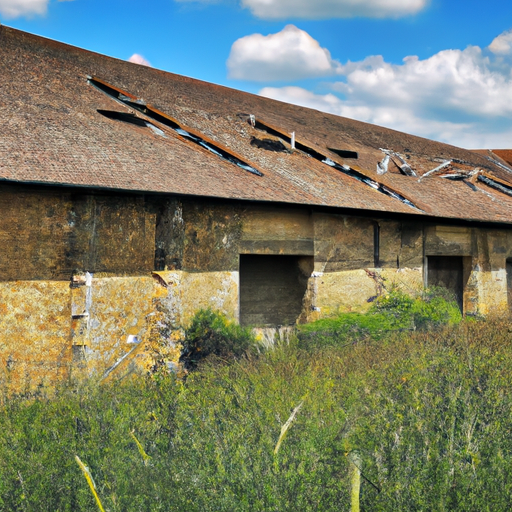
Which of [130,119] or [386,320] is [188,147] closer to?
[130,119]

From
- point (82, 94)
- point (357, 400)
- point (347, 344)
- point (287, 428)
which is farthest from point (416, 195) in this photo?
point (287, 428)

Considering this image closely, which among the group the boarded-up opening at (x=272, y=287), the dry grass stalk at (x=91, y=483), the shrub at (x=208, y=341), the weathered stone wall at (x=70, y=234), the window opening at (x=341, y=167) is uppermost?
the window opening at (x=341, y=167)

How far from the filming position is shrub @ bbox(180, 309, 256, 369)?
7438 mm

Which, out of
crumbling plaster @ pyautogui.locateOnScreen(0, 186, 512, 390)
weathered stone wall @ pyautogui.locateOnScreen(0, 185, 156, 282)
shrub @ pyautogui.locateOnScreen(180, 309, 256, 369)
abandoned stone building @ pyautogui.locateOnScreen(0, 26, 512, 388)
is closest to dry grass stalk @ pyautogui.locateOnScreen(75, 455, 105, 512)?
crumbling plaster @ pyautogui.locateOnScreen(0, 186, 512, 390)

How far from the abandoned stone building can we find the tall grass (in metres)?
1.58

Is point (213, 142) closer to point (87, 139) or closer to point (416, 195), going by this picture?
point (87, 139)

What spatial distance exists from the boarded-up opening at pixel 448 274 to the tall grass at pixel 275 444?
235 inches

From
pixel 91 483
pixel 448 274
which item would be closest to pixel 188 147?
pixel 448 274

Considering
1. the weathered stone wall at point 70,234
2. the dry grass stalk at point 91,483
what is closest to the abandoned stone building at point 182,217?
the weathered stone wall at point 70,234

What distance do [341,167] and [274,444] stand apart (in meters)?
7.41

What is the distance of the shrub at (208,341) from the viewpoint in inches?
293

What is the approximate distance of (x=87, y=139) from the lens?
7453 millimetres

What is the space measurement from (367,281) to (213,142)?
333 centimetres

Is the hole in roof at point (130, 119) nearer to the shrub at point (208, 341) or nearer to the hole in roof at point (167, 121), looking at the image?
the hole in roof at point (167, 121)
